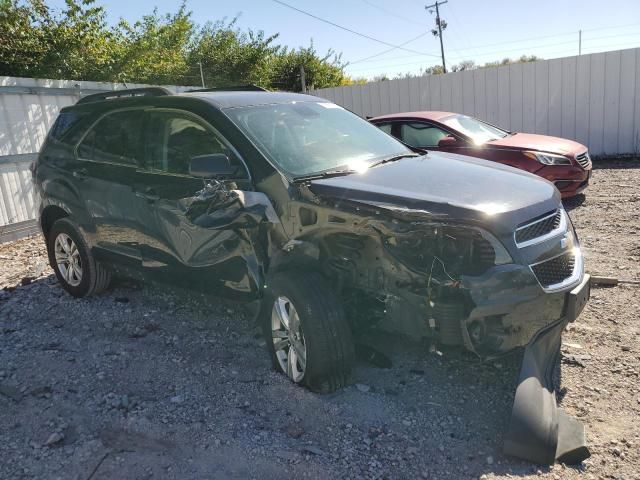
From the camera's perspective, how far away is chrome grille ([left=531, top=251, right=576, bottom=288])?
299cm

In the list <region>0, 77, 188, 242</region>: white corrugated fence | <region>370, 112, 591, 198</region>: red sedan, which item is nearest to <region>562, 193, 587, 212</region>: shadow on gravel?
<region>370, 112, 591, 198</region>: red sedan

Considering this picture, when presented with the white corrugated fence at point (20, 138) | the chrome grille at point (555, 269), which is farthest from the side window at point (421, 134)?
the chrome grille at point (555, 269)

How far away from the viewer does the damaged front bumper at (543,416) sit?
271 cm

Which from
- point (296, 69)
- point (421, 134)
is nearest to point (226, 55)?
point (296, 69)

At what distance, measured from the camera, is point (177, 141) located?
166 inches

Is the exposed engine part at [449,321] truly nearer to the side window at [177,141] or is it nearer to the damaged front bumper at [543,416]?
the damaged front bumper at [543,416]

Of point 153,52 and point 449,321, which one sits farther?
point 153,52

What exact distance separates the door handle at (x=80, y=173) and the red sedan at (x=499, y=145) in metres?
5.06

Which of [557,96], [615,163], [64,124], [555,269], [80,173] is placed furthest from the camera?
[557,96]

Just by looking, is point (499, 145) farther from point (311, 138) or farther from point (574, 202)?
point (311, 138)

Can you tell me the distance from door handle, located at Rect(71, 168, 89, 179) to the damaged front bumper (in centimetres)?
393

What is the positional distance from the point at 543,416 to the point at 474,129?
663 centimetres

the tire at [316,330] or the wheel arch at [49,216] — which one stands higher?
the wheel arch at [49,216]

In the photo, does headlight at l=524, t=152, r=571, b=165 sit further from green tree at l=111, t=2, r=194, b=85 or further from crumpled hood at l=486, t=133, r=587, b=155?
green tree at l=111, t=2, r=194, b=85
